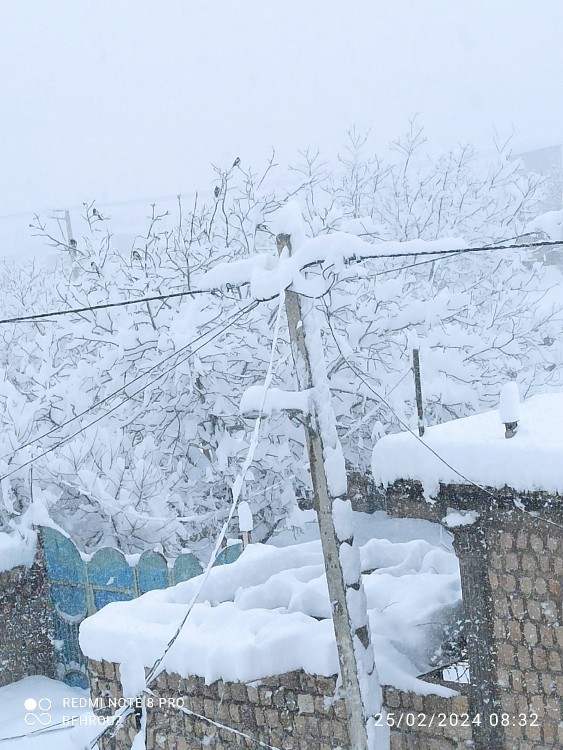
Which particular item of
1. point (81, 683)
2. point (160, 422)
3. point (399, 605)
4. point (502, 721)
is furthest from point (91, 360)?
point (502, 721)

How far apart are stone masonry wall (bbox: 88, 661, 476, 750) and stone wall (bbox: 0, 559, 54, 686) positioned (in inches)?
204

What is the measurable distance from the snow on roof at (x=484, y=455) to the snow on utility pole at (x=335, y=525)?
2.77ft

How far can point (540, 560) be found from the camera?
6.19 meters

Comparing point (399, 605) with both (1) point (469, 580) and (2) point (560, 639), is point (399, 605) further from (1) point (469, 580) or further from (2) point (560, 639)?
(2) point (560, 639)

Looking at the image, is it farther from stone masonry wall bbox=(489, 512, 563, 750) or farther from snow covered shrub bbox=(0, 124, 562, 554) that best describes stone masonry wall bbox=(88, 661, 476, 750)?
snow covered shrub bbox=(0, 124, 562, 554)

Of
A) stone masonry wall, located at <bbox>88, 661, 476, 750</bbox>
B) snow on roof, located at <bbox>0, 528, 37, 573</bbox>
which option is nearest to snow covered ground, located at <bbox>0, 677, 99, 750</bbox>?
snow on roof, located at <bbox>0, 528, 37, 573</bbox>

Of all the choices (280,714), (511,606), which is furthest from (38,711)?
(511,606)

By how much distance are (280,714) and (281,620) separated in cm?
76

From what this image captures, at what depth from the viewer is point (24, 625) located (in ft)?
40.3

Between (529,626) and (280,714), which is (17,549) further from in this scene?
(529,626)

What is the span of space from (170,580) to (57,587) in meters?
2.13

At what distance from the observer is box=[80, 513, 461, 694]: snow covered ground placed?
6926 mm

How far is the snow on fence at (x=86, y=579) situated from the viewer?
448 inches

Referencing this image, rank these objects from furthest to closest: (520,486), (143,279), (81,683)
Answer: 1. (143,279)
2. (81,683)
3. (520,486)
